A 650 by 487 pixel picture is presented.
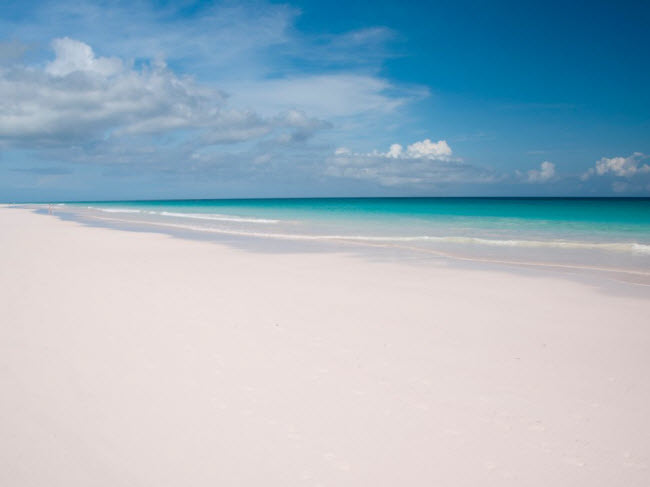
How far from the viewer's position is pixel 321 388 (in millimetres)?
4062

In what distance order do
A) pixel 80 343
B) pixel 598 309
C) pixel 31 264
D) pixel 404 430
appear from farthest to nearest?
pixel 31 264 → pixel 598 309 → pixel 80 343 → pixel 404 430

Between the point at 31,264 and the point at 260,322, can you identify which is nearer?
the point at 260,322

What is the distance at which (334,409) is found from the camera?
3676mm

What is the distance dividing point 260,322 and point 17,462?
3.42 meters

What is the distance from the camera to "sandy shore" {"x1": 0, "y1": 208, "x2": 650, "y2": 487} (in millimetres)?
2959

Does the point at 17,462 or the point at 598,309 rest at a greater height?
the point at 598,309

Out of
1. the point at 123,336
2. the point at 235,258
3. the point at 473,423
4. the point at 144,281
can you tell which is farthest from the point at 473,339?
the point at 235,258

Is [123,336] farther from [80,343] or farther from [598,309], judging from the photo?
[598,309]

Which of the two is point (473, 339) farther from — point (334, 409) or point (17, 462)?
point (17, 462)

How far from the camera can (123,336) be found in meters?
5.43

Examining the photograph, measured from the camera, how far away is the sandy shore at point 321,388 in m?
2.96

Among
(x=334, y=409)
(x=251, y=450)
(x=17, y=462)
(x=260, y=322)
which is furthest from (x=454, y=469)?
(x=260, y=322)

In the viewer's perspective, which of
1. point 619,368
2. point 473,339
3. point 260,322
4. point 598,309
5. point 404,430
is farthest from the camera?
point 598,309

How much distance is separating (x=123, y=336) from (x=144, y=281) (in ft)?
12.2
